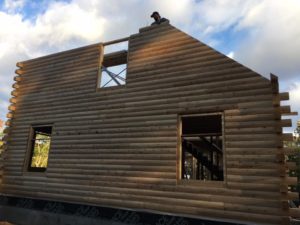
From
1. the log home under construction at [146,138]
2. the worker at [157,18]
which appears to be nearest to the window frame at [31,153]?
the log home under construction at [146,138]

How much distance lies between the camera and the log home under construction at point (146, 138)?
6.82 m

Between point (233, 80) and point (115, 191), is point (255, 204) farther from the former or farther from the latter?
point (115, 191)

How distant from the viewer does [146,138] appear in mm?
8633

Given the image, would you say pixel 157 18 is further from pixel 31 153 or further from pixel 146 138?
pixel 31 153

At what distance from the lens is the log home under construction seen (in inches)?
268

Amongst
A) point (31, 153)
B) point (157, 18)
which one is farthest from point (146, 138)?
point (31, 153)

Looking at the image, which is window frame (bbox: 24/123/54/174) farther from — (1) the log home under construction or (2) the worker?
(2) the worker

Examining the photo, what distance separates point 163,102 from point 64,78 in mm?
5075

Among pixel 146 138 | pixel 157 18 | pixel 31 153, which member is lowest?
pixel 31 153

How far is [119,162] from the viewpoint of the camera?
8938 millimetres

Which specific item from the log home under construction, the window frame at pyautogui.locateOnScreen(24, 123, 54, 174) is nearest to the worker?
the log home under construction

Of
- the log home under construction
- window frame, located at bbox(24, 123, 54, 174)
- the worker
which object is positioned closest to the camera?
the log home under construction

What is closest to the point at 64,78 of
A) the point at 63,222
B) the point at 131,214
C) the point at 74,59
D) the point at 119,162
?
the point at 74,59

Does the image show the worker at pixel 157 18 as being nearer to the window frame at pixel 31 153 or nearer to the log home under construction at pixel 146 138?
the log home under construction at pixel 146 138
